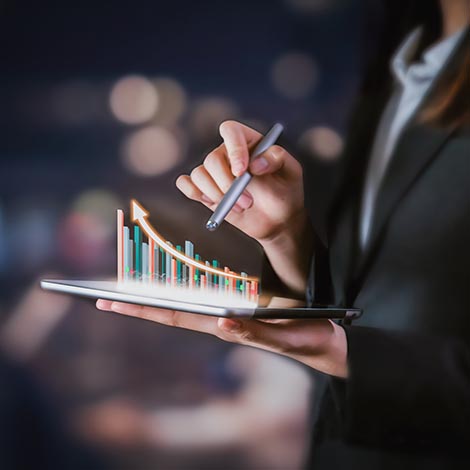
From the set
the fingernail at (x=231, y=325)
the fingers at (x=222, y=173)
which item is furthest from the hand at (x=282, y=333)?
the fingers at (x=222, y=173)

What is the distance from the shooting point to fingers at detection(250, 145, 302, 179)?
0.48 metres

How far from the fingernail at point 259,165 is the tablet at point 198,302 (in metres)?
0.10

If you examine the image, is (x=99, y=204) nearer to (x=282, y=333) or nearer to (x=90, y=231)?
(x=90, y=231)

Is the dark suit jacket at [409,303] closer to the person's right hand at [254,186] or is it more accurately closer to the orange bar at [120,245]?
the person's right hand at [254,186]

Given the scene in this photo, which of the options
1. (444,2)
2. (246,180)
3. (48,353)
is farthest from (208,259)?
(444,2)

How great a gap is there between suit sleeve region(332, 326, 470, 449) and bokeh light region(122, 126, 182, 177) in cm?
21

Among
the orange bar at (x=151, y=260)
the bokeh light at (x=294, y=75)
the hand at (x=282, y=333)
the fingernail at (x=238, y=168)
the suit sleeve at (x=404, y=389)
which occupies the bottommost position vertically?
the suit sleeve at (x=404, y=389)

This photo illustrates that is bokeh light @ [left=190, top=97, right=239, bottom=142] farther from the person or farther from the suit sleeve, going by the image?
the suit sleeve

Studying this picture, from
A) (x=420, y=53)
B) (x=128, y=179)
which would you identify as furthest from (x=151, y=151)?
(x=420, y=53)

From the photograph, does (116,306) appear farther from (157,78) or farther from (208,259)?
(157,78)

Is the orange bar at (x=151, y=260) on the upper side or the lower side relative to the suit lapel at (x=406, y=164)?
lower

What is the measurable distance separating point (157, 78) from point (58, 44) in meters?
0.09

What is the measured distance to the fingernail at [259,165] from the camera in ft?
1.56

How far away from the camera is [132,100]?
55cm
